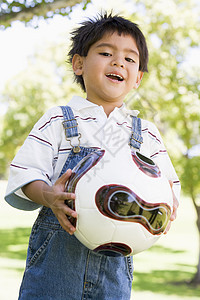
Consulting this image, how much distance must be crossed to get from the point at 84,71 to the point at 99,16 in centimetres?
43

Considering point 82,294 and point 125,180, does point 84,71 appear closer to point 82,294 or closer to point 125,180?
point 125,180

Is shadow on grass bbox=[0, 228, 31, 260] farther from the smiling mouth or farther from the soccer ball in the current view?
the soccer ball

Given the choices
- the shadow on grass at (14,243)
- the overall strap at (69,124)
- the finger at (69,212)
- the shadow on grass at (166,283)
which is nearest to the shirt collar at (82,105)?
the overall strap at (69,124)

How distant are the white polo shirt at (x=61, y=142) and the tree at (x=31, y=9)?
6.54ft

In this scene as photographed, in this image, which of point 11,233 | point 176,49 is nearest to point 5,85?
point 11,233

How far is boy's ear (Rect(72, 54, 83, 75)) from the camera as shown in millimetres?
2385

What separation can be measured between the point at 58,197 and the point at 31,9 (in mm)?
2799

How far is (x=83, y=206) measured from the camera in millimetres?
1695

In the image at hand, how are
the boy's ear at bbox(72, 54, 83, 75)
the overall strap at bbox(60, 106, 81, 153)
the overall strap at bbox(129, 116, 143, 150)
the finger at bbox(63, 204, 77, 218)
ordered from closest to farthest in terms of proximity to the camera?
the finger at bbox(63, 204, 77, 218) → the overall strap at bbox(60, 106, 81, 153) → the overall strap at bbox(129, 116, 143, 150) → the boy's ear at bbox(72, 54, 83, 75)

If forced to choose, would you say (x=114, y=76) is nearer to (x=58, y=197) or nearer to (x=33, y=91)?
(x=58, y=197)

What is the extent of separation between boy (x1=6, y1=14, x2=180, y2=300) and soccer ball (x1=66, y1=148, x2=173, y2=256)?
58 millimetres

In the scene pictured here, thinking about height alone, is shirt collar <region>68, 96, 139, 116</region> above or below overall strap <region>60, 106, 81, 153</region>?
above

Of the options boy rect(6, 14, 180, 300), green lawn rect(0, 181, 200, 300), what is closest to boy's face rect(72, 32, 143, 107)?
boy rect(6, 14, 180, 300)

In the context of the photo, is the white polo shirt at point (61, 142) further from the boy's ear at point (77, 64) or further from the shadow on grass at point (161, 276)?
the shadow on grass at point (161, 276)
